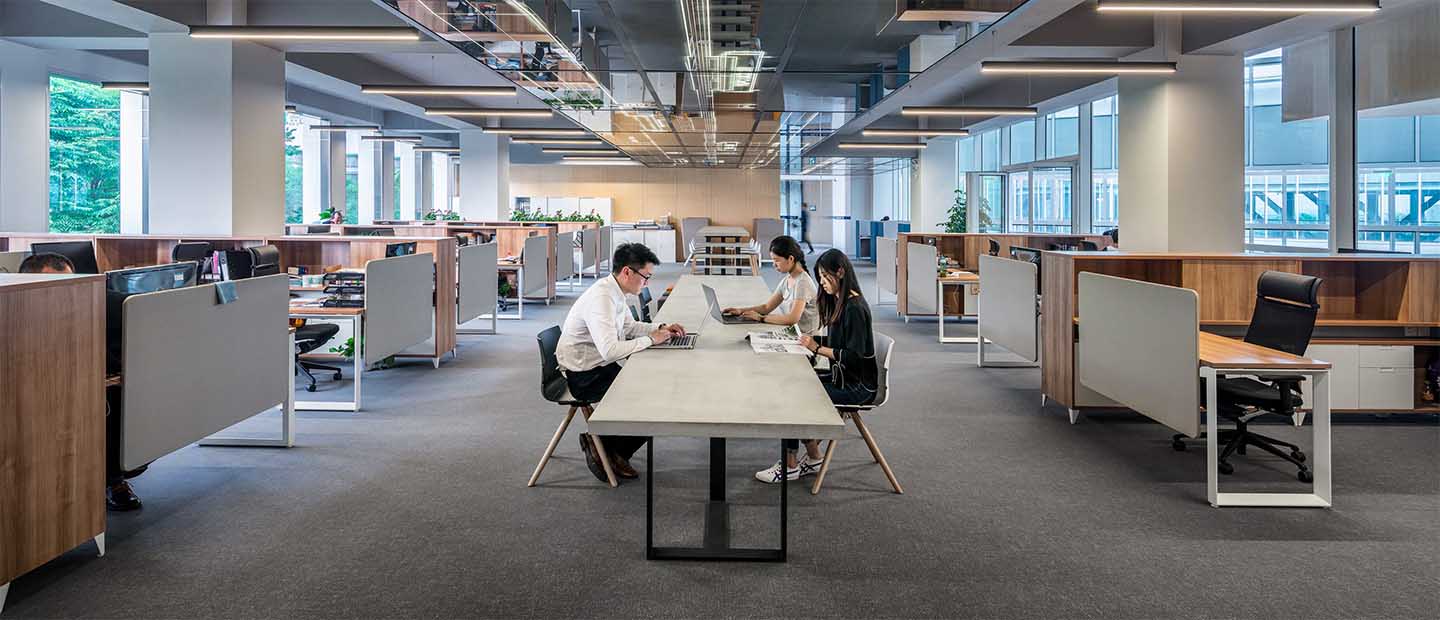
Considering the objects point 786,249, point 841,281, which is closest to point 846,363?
point 841,281

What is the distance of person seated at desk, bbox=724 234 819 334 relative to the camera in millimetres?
5574

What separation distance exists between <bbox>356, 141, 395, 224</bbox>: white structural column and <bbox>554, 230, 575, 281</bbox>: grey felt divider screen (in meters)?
7.42

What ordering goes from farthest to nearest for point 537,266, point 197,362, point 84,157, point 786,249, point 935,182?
1. point 935,182
2. point 84,157
3. point 537,266
4. point 786,249
5. point 197,362

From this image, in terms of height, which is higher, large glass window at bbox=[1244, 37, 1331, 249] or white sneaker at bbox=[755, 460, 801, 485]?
large glass window at bbox=[1244, 37, 1331, 249]

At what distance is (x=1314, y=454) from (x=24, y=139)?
41.2 ft

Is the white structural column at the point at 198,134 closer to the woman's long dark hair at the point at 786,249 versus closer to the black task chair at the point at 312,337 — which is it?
the black task chair at the point at 312,337

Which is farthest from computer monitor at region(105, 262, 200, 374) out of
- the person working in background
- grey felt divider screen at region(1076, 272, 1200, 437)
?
grey felt divider screen at region(1076, 272, 1200, 437)

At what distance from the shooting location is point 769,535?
370 cm

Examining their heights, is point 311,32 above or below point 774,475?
above

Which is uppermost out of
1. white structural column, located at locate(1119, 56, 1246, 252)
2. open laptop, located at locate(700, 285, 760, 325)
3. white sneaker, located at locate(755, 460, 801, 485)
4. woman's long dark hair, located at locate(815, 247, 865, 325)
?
white structural column, located at locate(1119, 56, 1246, 252)

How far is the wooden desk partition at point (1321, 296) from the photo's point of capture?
19.3 ft

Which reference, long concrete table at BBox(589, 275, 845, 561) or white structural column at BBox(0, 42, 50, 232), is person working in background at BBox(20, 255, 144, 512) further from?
white structural column at BBox(0, 42, 50, 232)

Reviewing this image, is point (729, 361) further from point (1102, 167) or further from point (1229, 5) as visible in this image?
point (1102, 167)

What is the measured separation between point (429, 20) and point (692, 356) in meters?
4.53
